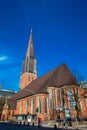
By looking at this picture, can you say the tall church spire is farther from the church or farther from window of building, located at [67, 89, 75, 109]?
window of building, located at [67, 89, 75, 109]

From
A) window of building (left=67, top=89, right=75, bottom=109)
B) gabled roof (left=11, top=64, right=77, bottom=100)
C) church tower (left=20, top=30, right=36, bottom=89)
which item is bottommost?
window of building (left=67, top=89, right=75, bottom=109)

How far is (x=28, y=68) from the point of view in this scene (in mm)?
85250

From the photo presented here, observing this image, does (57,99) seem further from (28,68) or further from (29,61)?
(29,61)

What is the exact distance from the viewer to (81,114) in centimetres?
3506

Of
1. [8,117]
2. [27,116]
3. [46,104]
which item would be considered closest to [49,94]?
[46,104]

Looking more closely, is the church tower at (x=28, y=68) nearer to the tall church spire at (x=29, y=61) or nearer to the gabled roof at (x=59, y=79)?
the tall church spire at (x=29, y=61)

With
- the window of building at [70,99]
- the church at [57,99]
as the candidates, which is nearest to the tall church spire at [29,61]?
the church at [57,99]

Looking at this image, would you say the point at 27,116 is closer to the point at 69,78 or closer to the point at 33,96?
the point at 33,96

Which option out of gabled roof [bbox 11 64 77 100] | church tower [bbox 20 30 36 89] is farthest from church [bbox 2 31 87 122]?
church tower [bbox 20 30 36 89]

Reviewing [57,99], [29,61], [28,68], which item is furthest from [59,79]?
[29,61]

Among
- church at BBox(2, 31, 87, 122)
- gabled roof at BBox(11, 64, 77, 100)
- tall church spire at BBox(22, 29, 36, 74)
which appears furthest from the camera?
tall church spire at BBox(22, 29, 36, 74)

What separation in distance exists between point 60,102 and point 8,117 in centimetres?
2737

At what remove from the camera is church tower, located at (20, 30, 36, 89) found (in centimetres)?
8312

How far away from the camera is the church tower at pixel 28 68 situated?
273ft
